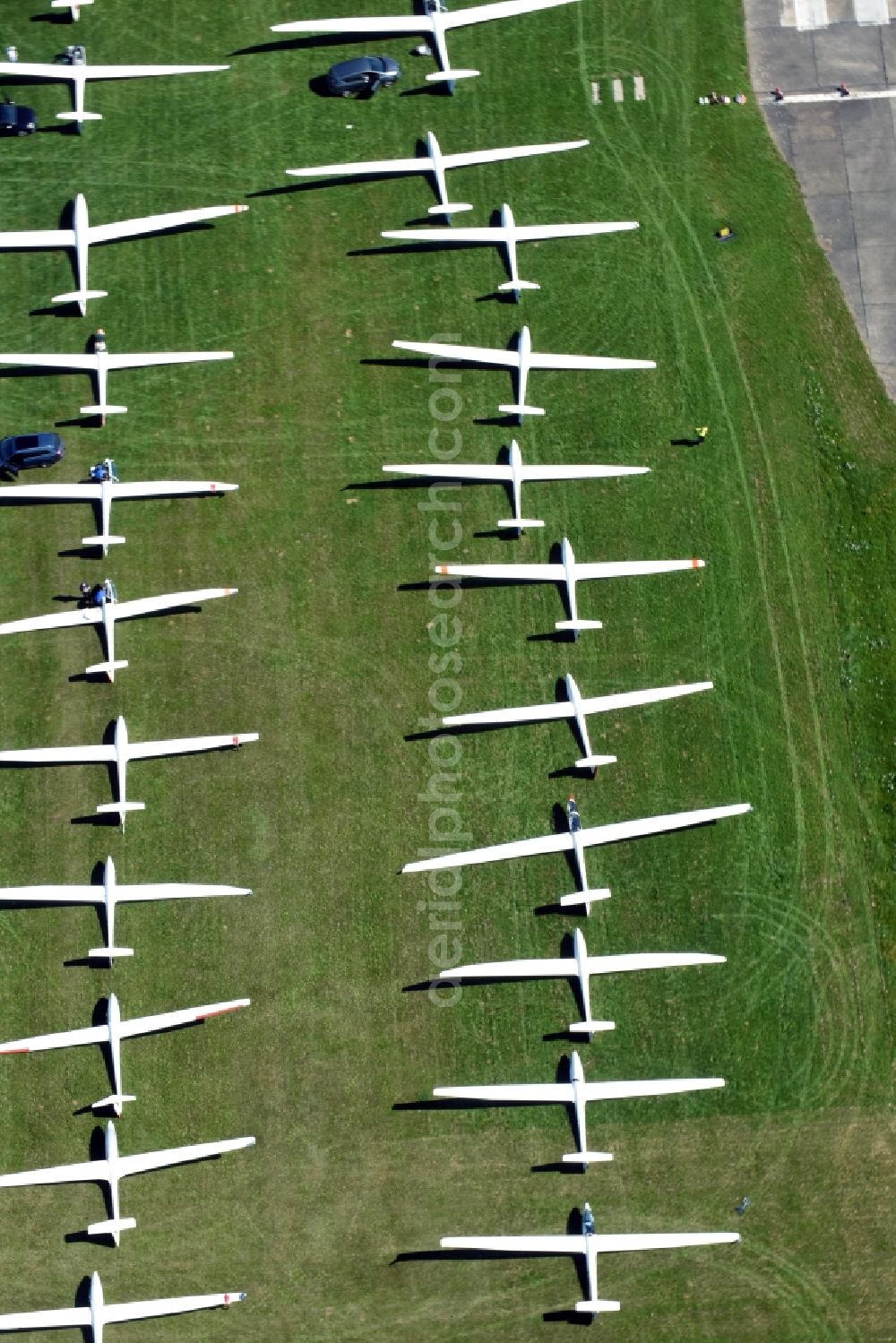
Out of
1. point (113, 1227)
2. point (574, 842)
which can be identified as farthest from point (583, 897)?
point (113, 1227)

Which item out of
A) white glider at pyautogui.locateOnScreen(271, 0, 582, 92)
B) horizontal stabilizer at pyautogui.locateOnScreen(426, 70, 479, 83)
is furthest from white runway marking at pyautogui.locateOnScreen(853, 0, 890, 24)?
horizontal stabilizer at pyautogui.locateOnScreen(426, 70, 479, 83)

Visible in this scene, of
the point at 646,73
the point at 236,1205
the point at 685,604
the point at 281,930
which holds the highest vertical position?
the point at 646,73

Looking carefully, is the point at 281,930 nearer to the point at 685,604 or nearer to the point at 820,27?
the point at 685,604

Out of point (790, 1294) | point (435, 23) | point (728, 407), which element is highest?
point (435, 23)

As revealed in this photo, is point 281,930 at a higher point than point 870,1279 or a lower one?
higher

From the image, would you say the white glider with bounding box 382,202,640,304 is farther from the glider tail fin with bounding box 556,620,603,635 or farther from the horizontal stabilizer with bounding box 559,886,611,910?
the horizontal stabilizer with bounding box 559,886,611,910

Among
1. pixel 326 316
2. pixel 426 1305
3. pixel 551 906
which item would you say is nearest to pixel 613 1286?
pixel 426 1305

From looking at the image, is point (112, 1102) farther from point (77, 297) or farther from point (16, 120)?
point (16, 120)

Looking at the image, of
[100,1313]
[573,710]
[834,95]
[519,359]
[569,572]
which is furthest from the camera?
[834,95]
